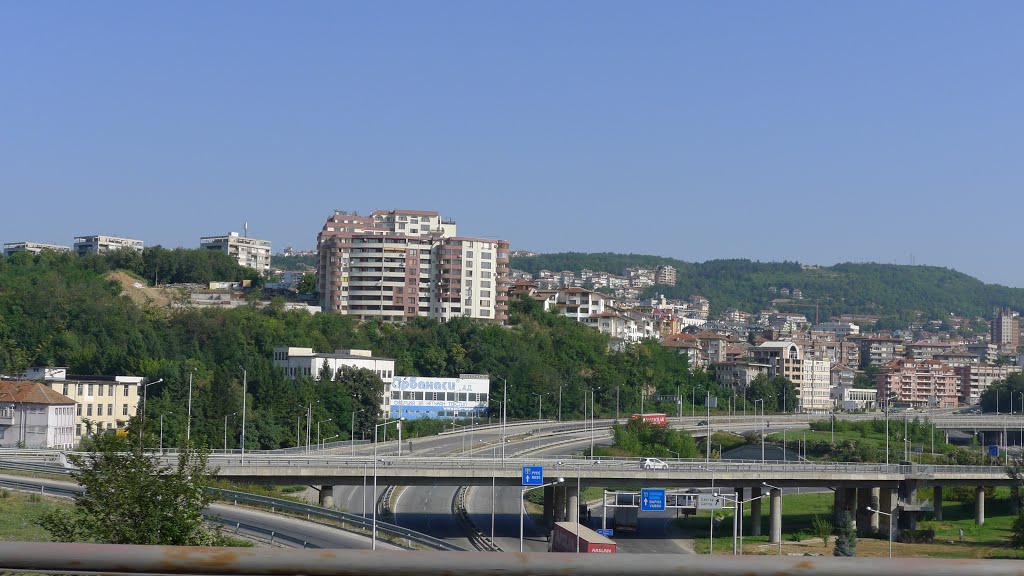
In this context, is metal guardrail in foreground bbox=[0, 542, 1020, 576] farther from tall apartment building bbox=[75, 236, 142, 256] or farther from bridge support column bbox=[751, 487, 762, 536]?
tall apartment building bbox=[75, 236, 142, 256]

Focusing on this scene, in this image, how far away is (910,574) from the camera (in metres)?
3.26

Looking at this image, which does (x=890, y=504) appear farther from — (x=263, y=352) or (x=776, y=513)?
(x=263, y=352)

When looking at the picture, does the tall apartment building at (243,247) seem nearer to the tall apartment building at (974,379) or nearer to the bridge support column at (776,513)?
the tall apartment building at (974,379)

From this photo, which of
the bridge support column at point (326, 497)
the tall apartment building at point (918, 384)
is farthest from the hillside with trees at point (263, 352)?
the tall apartment building at point (918, 384)

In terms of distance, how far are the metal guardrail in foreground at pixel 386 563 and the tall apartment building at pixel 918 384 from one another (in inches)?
7262

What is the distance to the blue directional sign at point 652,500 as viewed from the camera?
5303cm

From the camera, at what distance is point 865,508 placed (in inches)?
2532

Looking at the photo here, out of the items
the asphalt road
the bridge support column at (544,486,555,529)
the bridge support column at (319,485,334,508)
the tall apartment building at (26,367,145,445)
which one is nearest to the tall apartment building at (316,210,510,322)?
the tall apartment building at (26,367,145,445)

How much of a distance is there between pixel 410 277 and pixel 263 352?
2257 centimetres

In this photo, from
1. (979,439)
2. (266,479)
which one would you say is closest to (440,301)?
(979,439)

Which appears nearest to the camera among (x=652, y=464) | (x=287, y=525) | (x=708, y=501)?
(x=287, y=525)

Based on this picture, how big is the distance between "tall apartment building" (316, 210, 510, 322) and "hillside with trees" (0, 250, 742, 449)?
4.14 meters

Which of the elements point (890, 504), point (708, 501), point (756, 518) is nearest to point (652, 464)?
point (756, 518)

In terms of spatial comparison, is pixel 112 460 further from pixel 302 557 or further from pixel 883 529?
pixel 883 529
